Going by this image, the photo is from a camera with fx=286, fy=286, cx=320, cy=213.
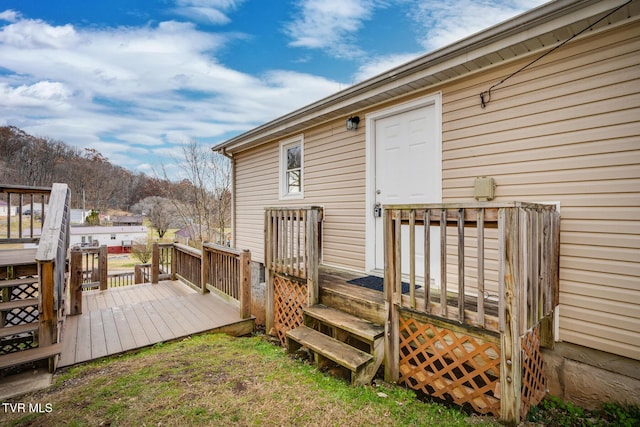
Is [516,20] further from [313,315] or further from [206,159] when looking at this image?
[206,159]

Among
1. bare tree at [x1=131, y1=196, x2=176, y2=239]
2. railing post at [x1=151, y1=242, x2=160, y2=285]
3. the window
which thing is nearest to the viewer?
the window

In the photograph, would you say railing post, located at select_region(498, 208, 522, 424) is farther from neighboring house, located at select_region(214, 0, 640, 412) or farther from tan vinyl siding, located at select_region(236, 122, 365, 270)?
tan vinyl siding, located at select_region(236, 122, 365, 270)

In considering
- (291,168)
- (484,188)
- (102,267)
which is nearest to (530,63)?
(484,188)

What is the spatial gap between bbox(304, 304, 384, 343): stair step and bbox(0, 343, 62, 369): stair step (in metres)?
2.57

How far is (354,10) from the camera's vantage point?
275 inches

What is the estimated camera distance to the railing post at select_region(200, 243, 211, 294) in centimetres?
547

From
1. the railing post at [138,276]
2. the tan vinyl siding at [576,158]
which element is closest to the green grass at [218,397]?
the tan vinyl siding at [576,158]

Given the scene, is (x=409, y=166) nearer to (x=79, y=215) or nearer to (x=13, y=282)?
(x=13, y=282)

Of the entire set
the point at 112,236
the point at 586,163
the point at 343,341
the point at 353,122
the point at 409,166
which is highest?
the point at 353,122

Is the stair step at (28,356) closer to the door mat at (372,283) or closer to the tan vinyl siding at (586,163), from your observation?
the door mat at (372,283)

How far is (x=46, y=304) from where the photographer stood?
Result: 288 cm

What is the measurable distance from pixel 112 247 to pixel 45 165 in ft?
40.6

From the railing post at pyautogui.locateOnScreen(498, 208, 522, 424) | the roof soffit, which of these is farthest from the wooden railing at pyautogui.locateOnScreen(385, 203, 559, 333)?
the roof soffit

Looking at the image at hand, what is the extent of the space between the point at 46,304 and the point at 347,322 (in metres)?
3.06
